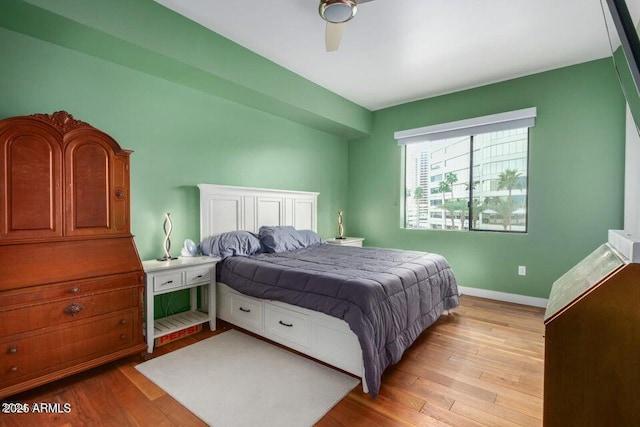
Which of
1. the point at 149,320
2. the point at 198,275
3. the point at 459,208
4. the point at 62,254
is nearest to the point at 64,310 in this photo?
the point at 62,254

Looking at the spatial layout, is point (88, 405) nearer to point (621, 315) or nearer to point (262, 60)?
point (621, 315)

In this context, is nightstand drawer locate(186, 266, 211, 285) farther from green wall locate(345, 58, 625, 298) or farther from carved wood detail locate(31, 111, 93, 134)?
green wall locate(345, 58, 625, 298)

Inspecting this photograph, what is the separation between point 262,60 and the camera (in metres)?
3.25

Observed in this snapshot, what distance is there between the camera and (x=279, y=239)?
3539 mm

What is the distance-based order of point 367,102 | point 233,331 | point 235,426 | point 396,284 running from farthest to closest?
1. point 367,102
2. point 233,331
3. point 396,284
4. point 235,426

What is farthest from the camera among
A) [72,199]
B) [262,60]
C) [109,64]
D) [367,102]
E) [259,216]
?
[367,102]

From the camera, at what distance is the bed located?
79.8 inches

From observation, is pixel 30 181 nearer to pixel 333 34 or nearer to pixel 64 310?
pixel 64 310

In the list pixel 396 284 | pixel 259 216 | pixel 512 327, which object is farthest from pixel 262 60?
pixel 512 327

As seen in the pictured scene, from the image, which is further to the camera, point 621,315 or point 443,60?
point 443,60

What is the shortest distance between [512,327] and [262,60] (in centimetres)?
380

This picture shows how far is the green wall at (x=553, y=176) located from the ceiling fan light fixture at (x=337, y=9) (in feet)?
8.87

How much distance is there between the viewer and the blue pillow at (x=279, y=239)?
3.44 metres

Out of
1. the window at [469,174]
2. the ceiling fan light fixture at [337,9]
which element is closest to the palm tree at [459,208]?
the window at [469,174]
